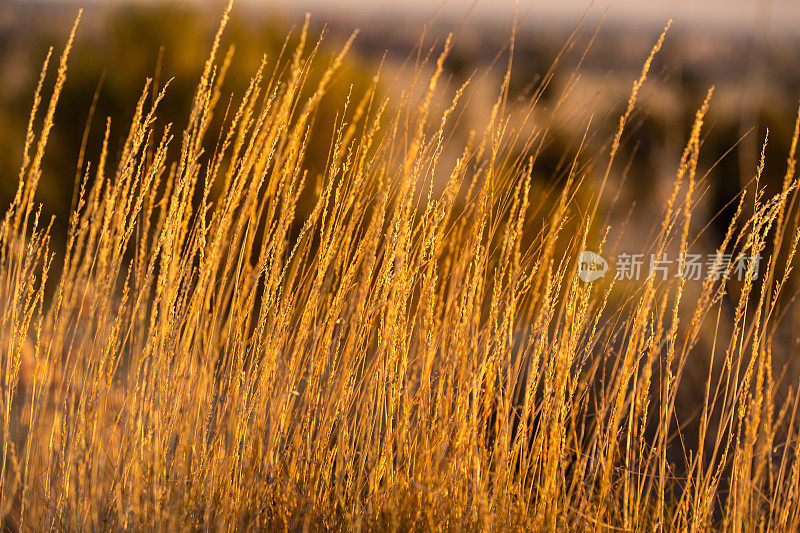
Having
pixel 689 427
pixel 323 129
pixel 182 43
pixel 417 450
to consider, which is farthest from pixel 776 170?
pixel 417 450

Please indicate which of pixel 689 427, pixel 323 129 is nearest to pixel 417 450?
pixel 689 427

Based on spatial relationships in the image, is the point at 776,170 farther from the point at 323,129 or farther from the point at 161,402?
the point at 161,402

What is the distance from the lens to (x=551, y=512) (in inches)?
50.2

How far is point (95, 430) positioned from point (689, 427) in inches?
81.7

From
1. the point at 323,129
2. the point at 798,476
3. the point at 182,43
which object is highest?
the point at 182,43

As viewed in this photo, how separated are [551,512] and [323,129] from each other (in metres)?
4.51

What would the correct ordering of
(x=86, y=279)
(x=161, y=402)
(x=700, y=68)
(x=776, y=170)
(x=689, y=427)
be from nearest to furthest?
(x=161, y=402) < (x=86, y=279) < (x=689, y=427) < (x=776, y=170) < (x=700, y=68)

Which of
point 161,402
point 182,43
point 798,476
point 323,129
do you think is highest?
point 182,43

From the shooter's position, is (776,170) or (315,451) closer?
(315,451)

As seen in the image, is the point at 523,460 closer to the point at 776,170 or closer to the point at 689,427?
the point at 689,427

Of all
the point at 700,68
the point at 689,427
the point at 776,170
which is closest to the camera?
the point at 689,427

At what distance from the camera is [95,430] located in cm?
127

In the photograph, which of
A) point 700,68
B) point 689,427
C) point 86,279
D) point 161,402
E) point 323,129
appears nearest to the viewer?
point 161,402

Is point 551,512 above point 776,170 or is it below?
below
